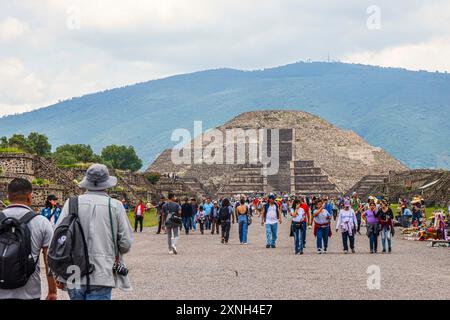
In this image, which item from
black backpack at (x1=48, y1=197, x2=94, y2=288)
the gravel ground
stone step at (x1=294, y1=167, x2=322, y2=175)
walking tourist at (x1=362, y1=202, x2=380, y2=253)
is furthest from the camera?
stone step at (x1=294, y1=167, x2=322, y2=175)

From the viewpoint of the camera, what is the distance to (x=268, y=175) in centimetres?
13500

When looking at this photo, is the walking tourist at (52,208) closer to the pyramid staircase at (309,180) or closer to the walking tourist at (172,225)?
the walking tourist at (172,225)

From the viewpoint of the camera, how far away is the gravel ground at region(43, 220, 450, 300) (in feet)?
50.6

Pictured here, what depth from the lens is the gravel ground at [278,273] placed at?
50.6 ft

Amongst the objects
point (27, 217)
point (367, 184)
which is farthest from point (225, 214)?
point (367, 184)

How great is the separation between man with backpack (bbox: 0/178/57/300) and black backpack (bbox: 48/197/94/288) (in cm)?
19

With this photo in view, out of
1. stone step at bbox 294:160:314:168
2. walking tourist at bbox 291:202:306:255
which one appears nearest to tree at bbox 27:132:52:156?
stone step at bbox 294:160:314:168

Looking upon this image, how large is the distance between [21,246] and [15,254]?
107 millimetres

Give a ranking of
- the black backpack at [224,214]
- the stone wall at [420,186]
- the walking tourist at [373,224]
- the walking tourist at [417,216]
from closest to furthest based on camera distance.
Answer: the walking tourist at [373,224]
the black backpack at [224,214]
the walking tourist at [417,216]
the stone wall at [420,186]

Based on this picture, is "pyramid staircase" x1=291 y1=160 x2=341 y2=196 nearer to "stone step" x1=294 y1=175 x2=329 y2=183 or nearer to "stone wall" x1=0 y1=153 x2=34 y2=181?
"stone step" x1=294 y1=175 x2=329 y2=183

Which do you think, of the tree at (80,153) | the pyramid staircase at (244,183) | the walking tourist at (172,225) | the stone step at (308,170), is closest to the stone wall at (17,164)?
the walking tourist at (172,225)

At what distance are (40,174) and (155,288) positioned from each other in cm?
4121

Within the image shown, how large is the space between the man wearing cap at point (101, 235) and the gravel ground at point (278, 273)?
17.1 ft

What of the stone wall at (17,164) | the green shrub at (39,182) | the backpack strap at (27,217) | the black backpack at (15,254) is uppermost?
the stone wall at (17,164)
